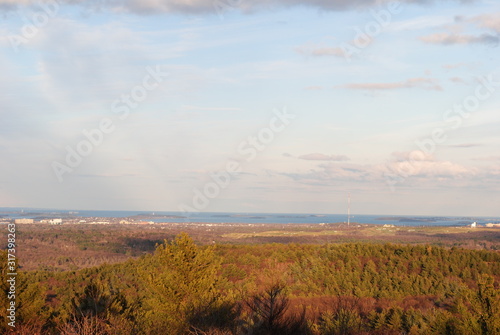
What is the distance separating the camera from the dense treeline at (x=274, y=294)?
54.4ft

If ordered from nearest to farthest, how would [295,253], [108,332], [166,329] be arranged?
[108,332]
[166,329]
[295,253]

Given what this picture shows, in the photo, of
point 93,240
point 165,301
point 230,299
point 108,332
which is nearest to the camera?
point 108,332

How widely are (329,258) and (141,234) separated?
7298 cm

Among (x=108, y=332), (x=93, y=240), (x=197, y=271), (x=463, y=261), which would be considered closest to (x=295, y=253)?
(x=463, y=261)

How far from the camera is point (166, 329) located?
59.6 feet

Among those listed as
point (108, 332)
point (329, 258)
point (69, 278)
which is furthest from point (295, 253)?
point (108, 332)

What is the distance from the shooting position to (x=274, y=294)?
46.0 feet

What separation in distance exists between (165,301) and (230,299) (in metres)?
4.56

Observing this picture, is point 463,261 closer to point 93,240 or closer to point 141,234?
point 93,240

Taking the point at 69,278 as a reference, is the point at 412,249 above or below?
above

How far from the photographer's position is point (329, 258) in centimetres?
5441

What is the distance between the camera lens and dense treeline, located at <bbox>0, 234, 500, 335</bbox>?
1659 cm

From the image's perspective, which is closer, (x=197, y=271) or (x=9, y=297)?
(x=9, y=297)

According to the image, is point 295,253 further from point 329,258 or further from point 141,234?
point 141,234
